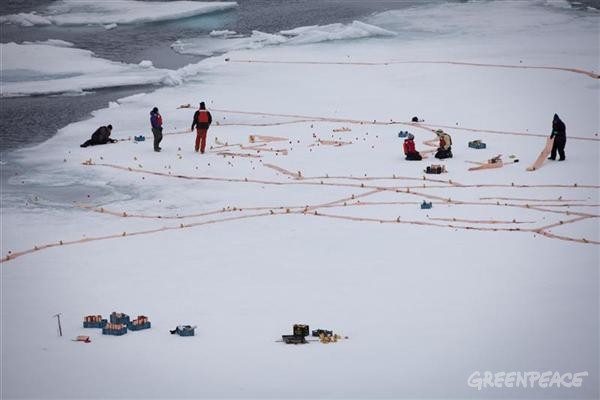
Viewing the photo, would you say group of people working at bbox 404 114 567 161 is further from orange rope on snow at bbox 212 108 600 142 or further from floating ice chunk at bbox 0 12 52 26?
floating ice chunk at bbox 0 12 52 26

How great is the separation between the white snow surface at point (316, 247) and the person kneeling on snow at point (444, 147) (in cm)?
27

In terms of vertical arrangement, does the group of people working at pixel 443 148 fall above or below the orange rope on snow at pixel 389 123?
above

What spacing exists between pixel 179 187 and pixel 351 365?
9755 millimetres

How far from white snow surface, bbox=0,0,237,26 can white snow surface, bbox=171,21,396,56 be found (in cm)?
610

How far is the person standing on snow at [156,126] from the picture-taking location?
24516 mm

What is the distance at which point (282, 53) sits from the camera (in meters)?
37.2

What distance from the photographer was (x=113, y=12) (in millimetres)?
49625

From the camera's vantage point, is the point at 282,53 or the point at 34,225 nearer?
the point at 34,225

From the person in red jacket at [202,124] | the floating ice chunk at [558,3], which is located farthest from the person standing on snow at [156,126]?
the floating ice chunk at [558,3]

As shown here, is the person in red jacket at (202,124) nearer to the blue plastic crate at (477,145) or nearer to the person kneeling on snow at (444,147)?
the person kneeling on snow at (444,147)

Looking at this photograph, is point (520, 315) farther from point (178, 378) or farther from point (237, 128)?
point (237, 128)

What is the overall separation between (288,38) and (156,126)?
1727 cm

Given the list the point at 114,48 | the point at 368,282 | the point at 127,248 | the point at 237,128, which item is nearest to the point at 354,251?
the point at 368,282

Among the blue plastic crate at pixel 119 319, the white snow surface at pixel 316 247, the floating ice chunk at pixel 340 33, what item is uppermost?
the floating ice chunk at pixel 340 33
